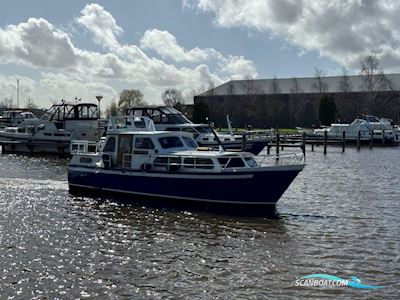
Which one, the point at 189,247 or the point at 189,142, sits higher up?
the point at 189,142

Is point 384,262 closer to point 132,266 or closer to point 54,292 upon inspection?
point 132,266

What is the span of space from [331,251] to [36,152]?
41.7 meters

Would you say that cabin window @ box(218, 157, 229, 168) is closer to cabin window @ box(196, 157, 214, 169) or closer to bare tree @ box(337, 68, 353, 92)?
cabin window @ box(196, 157, 214, 169)

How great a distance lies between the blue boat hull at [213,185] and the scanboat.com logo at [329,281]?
24.9 feet

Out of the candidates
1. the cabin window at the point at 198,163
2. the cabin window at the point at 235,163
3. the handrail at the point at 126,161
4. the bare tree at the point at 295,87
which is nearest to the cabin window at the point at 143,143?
the handrail at the point at 126,161

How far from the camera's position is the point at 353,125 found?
69125 millimetres

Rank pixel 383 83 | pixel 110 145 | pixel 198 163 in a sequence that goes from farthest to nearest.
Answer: pixel 383 83
pixel 110 145
pixel 198 163

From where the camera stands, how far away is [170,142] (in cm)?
2406

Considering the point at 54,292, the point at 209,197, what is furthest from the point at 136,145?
the point at 54,292

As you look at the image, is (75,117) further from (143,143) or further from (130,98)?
(130,98)

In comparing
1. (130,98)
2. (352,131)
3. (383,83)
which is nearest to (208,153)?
(352,131)

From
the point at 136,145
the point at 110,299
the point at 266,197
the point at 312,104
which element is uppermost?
the point at 312,104

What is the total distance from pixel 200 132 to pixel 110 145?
17.8 meters

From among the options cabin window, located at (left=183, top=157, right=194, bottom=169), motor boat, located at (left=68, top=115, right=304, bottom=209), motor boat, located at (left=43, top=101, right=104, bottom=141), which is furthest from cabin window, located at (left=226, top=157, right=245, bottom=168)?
motor boat, located at (left=43, top=101, right=104, bottom=141)
